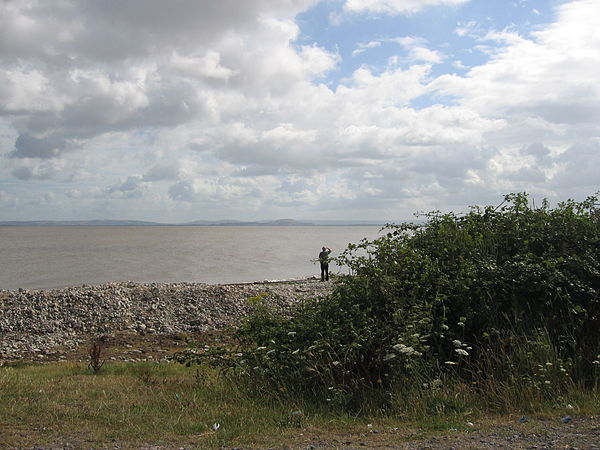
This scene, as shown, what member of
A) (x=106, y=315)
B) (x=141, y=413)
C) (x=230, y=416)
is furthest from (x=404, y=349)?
(x=106, y=315)

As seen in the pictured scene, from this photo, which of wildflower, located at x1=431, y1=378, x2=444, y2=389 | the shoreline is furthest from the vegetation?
the shoreline

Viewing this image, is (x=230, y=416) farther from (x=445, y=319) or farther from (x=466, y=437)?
(x=445, y=319)

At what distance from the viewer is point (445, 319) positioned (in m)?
7.34

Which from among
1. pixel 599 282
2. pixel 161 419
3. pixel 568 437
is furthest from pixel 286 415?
pixel 599 282

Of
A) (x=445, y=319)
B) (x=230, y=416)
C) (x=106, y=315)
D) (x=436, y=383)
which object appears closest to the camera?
(x=230, y=416)

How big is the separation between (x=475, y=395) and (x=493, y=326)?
4.27 feet

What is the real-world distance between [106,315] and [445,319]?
594 inches

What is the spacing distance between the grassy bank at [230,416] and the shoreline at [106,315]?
27.4 feet

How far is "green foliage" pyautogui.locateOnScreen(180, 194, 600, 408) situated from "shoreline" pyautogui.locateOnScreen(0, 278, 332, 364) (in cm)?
796

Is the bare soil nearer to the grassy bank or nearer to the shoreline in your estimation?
the grassy bank

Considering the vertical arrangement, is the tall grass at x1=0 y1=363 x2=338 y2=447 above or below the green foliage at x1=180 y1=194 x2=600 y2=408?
below

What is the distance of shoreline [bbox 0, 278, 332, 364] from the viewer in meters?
16.7

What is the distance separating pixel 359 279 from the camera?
781cm

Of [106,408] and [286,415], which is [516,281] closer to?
[286,415]
